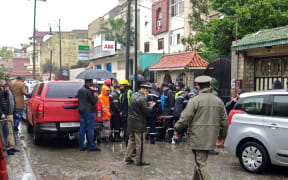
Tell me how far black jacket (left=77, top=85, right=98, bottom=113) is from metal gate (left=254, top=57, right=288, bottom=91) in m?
7.61

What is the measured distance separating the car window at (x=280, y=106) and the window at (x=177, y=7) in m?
20.9

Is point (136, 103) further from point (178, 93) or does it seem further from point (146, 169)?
point (178, 93)

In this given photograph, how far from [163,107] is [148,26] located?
2352cm

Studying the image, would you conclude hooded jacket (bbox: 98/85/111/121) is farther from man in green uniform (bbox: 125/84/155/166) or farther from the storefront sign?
the storefront sign

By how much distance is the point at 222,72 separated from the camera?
1523 centimetres

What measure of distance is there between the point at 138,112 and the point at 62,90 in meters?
2.95

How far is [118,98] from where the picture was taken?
9680mm

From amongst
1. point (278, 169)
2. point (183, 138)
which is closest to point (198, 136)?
point (278, 169)

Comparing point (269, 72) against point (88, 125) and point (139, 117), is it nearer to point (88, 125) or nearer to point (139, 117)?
point (139, 117)

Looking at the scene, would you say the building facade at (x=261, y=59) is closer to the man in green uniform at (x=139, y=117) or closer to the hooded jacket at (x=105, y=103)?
the hooded jacket at (x=105, y=103)

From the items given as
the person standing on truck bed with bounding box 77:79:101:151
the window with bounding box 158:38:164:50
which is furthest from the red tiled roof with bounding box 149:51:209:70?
the person standing on truck bed with bounding box 77:79:101:151

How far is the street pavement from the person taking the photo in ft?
20.8

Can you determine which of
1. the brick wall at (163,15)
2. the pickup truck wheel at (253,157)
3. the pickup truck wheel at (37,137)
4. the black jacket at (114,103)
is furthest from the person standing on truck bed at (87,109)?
the brick wall at (163,15)

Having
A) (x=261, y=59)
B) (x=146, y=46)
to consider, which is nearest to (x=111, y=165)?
(x=261, y=59)
